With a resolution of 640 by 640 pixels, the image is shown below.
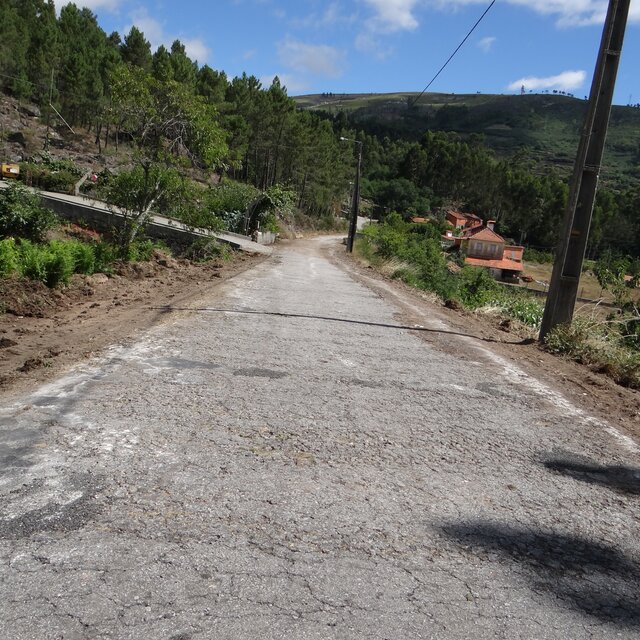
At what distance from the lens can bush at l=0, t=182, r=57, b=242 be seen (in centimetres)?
1675

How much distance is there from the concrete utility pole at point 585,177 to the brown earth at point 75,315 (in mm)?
6117

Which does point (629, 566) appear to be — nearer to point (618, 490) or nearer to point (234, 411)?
Result: point (618, 490)

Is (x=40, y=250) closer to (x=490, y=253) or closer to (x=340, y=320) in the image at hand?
(x=340, y=320)

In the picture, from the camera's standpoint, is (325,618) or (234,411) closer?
(325,618)

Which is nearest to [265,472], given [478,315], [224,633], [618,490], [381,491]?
[381,491]

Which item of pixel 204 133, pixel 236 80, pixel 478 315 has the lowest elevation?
pixel 478 315

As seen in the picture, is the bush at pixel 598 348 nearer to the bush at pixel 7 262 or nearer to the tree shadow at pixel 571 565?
the tree shadow at pixel 571 565

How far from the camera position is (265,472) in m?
3.69

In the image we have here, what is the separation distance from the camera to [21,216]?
1672 cm

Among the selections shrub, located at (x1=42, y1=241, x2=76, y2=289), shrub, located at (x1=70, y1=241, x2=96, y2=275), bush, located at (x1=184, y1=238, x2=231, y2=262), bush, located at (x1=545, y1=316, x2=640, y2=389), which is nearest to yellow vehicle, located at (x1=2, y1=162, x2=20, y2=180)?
bush, located at (x1=184, y1=238, x2=231, y2=262)

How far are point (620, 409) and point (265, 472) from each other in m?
4.23

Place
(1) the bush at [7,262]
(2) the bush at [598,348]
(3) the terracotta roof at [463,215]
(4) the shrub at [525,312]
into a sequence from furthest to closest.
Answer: (3) the terracotta roof at [463,215] → (4) the shrub at [525,312] → (1) the bush at [7,262] → (2) the bush at [598,348]

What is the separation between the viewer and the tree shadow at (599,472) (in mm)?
4141

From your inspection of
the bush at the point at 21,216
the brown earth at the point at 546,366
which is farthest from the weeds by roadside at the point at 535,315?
the bush at the point at 21,216
